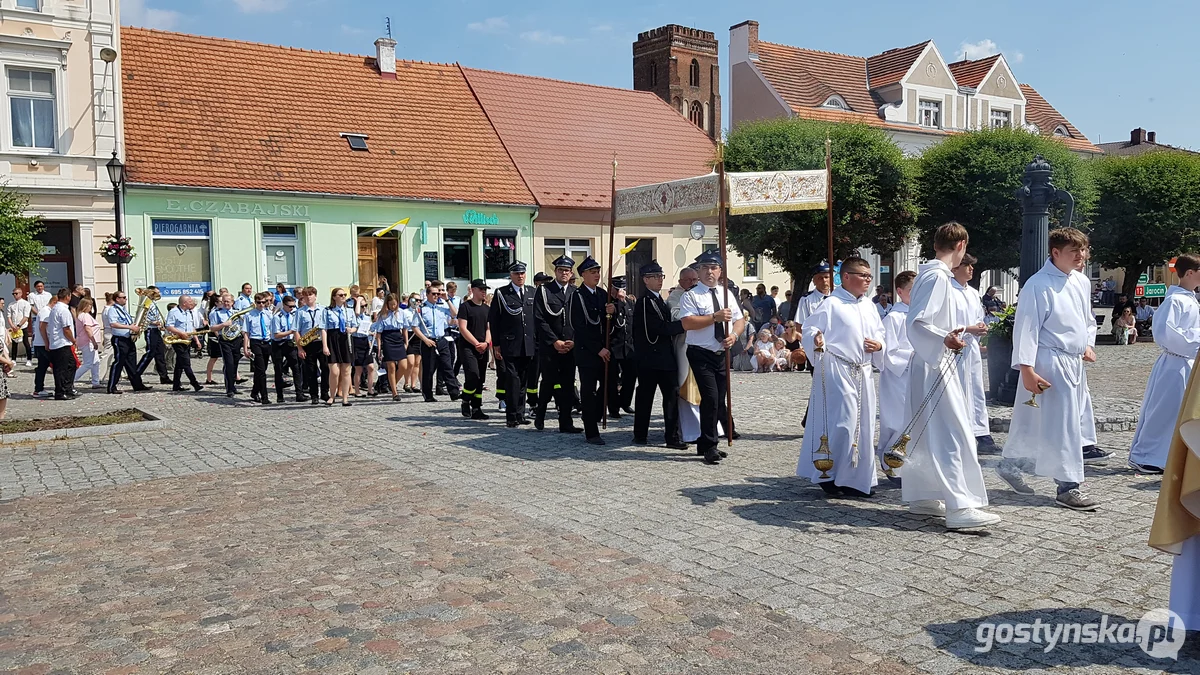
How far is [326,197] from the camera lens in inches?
1007

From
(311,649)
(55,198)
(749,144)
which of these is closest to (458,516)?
(311,649)

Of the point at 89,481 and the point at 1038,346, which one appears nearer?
the point at 1038,346

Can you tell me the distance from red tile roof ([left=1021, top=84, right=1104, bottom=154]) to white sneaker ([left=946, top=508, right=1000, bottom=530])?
4457cm

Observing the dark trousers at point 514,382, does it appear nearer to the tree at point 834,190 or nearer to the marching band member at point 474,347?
the marching band member at point 474,347

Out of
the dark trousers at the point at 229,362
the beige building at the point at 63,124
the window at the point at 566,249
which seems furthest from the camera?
the window at the point at 566,249

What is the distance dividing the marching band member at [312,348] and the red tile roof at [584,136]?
15.0 meters

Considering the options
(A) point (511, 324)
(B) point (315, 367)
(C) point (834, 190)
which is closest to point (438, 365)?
(B) point (315, 367)

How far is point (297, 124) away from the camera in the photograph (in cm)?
2691

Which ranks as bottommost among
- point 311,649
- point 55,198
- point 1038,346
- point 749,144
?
point 311,649

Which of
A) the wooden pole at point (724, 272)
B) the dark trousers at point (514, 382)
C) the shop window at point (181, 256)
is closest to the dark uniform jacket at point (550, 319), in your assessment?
the dark trousers at point (514, 382)

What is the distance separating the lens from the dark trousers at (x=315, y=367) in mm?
14469

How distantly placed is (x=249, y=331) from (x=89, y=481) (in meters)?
6.37

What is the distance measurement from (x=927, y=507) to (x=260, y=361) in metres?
11.1

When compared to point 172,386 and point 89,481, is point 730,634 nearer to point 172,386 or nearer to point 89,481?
point 89,481
